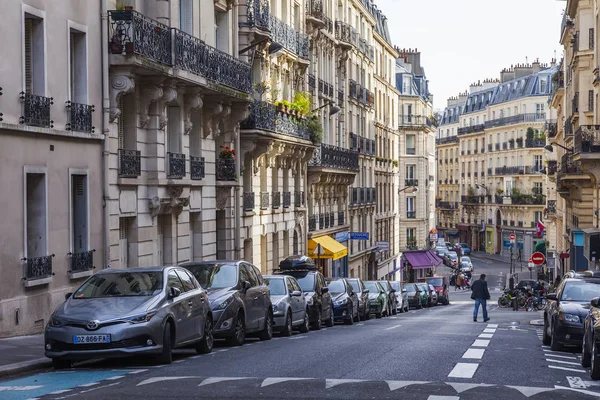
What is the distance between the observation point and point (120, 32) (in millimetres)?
23344

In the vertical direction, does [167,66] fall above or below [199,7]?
below

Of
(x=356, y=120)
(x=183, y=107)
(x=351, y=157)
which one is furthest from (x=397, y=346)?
(x=356, y=120)

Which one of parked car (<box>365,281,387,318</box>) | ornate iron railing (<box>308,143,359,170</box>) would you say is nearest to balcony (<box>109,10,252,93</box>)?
parked car (<box>365,281,387,318</box>)

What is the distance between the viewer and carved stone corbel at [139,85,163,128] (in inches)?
993

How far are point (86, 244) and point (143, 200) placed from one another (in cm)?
324

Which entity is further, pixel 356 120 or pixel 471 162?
pixel 471 162

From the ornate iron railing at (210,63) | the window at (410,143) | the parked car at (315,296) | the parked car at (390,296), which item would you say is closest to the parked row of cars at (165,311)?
the parked car at (315,296)

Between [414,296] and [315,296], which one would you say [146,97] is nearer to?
[315,296]

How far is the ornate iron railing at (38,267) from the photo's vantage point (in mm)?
19484

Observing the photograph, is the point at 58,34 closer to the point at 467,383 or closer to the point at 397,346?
the point at 397,346

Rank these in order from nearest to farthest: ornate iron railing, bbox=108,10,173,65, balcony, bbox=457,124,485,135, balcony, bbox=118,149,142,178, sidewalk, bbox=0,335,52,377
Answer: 1. sidewalk, bbox=0,335,52,377
2. ornate iron railing, bbox=108,10,173,65
3. balcony, bbox=118,149,142,178
4. balcony, bbox=457,124,485,135

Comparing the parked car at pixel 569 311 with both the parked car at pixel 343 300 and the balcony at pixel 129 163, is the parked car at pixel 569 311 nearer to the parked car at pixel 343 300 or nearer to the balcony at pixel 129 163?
the balcony at pixel 129 163

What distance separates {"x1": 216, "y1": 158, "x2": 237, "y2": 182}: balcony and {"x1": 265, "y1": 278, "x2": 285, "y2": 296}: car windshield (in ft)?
27.8

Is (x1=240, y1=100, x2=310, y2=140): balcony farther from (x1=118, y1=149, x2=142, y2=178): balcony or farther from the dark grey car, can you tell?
the dark grey car
